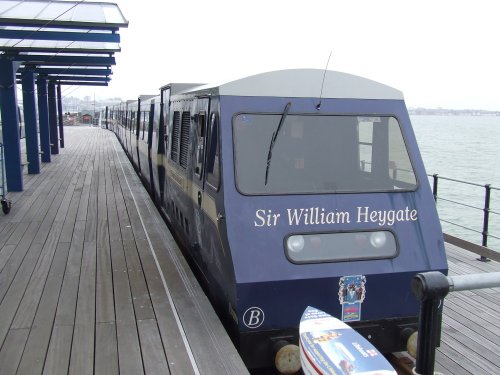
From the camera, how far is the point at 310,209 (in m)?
4.30

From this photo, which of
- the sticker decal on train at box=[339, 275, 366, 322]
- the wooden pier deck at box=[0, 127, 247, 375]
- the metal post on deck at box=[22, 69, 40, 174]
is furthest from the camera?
the metal post on deck at box=[22, 69, 40, 174]

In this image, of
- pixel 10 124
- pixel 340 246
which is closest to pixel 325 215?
pixel 340 246

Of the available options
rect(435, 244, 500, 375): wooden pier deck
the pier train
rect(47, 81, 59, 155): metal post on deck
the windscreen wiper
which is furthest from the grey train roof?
rect(47, 81, 59, 155): metal post on deck

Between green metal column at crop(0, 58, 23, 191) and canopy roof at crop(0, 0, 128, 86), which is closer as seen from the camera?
canopy roof at crop(0, 0, 128, 86)

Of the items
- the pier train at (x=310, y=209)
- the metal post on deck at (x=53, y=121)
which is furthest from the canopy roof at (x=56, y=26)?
the metal post on deck at (x=53, y=121)

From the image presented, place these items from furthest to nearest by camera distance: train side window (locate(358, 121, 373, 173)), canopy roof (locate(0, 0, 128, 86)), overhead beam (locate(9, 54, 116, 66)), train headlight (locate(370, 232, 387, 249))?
1. overhead beam (locate(9, 54, 116, 66))
2. canopy roof (locate(0, 0, 128, 86))
3. train side window (locate(358, 121, 373, 173))
4. train headlight (locate(370, 232, 387, 249))

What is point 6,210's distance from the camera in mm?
8875

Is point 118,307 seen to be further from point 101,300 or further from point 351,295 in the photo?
point 351,295

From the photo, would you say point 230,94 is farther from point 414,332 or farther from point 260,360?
point 414,332

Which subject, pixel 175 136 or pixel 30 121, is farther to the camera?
pixel 30 121

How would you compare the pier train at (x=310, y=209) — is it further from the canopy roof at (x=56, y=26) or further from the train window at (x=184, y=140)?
the canopy roof at (x=56, y=26)

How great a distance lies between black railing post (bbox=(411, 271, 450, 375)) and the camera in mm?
2064

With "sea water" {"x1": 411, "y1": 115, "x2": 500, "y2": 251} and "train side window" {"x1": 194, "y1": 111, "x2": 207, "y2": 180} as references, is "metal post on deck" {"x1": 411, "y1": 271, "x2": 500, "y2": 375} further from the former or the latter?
"sea water" {"x1": 411, "y1": 115, "x2": 500, "y2": 251}

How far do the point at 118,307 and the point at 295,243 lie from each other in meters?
1.78
